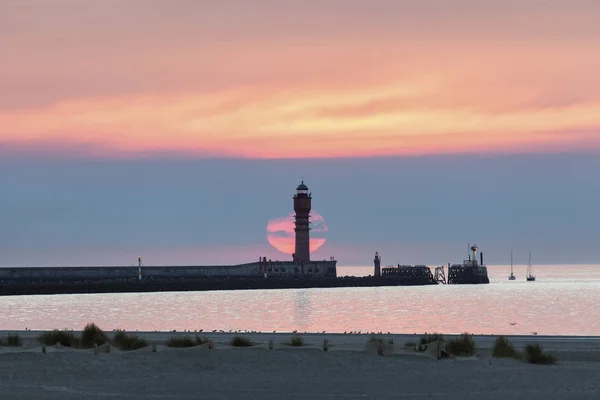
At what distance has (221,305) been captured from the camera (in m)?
86.6

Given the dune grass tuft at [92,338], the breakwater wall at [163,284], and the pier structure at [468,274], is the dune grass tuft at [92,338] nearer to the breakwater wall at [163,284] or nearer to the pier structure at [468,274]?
the breakwater wall at [163,284]

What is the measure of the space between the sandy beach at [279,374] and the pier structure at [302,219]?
300 ft

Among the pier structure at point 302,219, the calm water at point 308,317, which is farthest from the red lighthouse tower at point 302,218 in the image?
the calm water at point 308,317

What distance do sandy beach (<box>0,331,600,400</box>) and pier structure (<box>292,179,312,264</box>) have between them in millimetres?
91353

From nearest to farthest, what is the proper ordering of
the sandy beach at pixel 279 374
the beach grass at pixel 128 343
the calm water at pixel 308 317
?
the sandy beach at pixel 279 374, the beach grass at pixel 128 343, the calm water at pixel 308 317

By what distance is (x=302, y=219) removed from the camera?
120 meters

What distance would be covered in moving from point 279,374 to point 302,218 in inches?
3780

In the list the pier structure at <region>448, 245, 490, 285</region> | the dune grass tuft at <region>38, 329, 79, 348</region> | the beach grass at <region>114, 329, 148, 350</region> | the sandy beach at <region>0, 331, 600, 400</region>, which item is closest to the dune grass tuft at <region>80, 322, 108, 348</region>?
the dune grass tuft at <region>38, 329, 79, 348</region>

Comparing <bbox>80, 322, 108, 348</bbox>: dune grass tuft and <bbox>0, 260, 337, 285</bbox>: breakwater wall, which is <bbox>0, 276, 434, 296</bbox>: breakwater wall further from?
<bbox>80, 322, 108, 348</bbox>: dune grass tuft

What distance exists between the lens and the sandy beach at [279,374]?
21125 millimetres

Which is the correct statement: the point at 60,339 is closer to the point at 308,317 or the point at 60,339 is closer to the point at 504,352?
the point at 504,352

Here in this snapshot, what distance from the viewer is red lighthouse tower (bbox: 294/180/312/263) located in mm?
119919

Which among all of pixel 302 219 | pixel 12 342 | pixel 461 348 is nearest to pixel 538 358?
pixel 461 348

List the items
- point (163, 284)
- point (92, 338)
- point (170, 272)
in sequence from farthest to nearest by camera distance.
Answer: point (170, 272) → point (163, 284) → point (92, 338)
